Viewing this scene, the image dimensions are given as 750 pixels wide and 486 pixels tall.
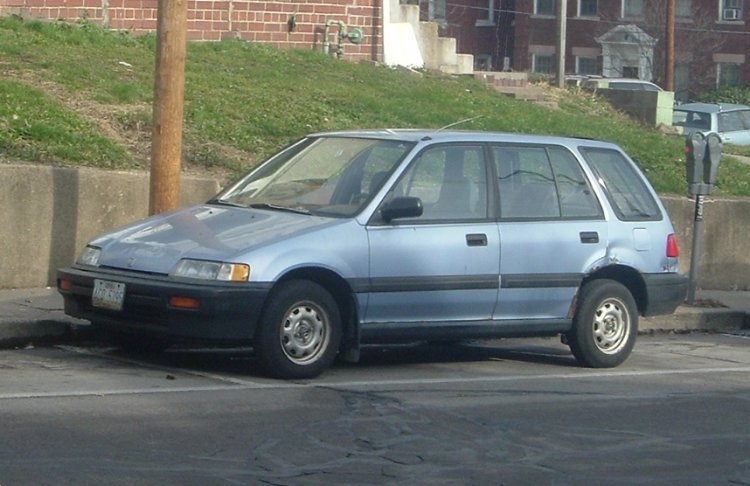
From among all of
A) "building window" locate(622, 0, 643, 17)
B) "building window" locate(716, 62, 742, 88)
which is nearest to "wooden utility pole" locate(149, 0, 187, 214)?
"building window" locate(622, 0, 643, 17)

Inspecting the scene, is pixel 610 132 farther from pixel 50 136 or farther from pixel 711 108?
pixel 711 108

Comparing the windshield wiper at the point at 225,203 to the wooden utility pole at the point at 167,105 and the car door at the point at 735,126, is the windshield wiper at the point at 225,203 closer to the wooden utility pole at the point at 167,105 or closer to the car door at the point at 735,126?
the wooden utility pole at the point at 167,105

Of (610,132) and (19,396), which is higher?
(610,132)

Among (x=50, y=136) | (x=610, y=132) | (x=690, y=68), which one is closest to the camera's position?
(x=50, y=136)

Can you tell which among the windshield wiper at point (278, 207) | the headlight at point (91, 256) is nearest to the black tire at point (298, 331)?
the windshield wiper at point (278, 207)

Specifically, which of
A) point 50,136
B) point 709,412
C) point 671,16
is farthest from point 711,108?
point 709,412

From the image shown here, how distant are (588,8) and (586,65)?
199cm

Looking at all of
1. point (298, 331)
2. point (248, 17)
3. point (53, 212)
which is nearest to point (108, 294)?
point (298, 331)

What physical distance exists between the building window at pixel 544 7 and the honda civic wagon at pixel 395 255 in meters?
39.4

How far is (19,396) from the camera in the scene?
8.07 m

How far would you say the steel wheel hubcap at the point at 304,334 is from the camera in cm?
896

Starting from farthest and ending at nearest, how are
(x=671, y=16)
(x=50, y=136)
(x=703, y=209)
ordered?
(x=671, y=16) → (x=703, y=209) → (x=50, y=136)

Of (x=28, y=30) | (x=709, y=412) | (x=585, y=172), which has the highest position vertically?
(x=28, y=30)

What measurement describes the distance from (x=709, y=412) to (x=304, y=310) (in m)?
2.60
